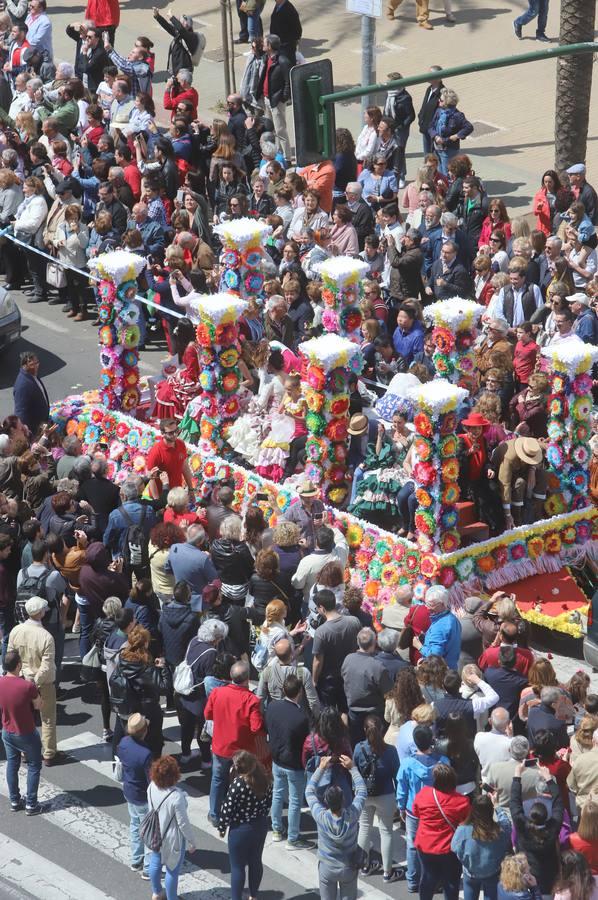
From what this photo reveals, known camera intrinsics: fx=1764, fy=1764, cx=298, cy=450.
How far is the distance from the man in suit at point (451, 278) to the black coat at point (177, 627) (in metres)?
6.43

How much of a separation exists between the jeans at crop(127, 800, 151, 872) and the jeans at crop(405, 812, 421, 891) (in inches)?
68.8

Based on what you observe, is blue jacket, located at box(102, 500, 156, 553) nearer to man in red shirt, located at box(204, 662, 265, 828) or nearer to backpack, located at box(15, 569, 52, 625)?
backpack, located at box(15, 569, 52, 625)

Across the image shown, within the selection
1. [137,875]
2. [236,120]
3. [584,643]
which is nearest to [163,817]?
Answer: [137,875]

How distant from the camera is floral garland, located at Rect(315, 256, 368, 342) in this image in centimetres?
1599

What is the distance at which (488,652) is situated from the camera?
1274 centimetres

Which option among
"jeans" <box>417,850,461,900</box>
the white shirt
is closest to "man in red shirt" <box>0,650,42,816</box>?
"jeans" <box>417,850,461,900</box>

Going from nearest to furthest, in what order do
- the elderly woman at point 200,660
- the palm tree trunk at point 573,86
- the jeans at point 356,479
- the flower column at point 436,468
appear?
the elderly woman at point 200,660 < the flower column at point 436,468 < the jeans at point 356,479 < the palm tree trunk at point 573,86

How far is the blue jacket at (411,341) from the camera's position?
17188 mm

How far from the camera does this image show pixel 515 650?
12406 mm

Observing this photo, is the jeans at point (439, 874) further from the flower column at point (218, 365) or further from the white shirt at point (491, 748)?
the flower column at point (218, 365)

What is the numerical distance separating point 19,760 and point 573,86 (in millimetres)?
12436

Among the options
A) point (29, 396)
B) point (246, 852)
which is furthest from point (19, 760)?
point (29, 396)

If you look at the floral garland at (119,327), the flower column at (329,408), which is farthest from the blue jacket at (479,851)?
the floral garland at (119,327)

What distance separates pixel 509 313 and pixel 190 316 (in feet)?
10.8
